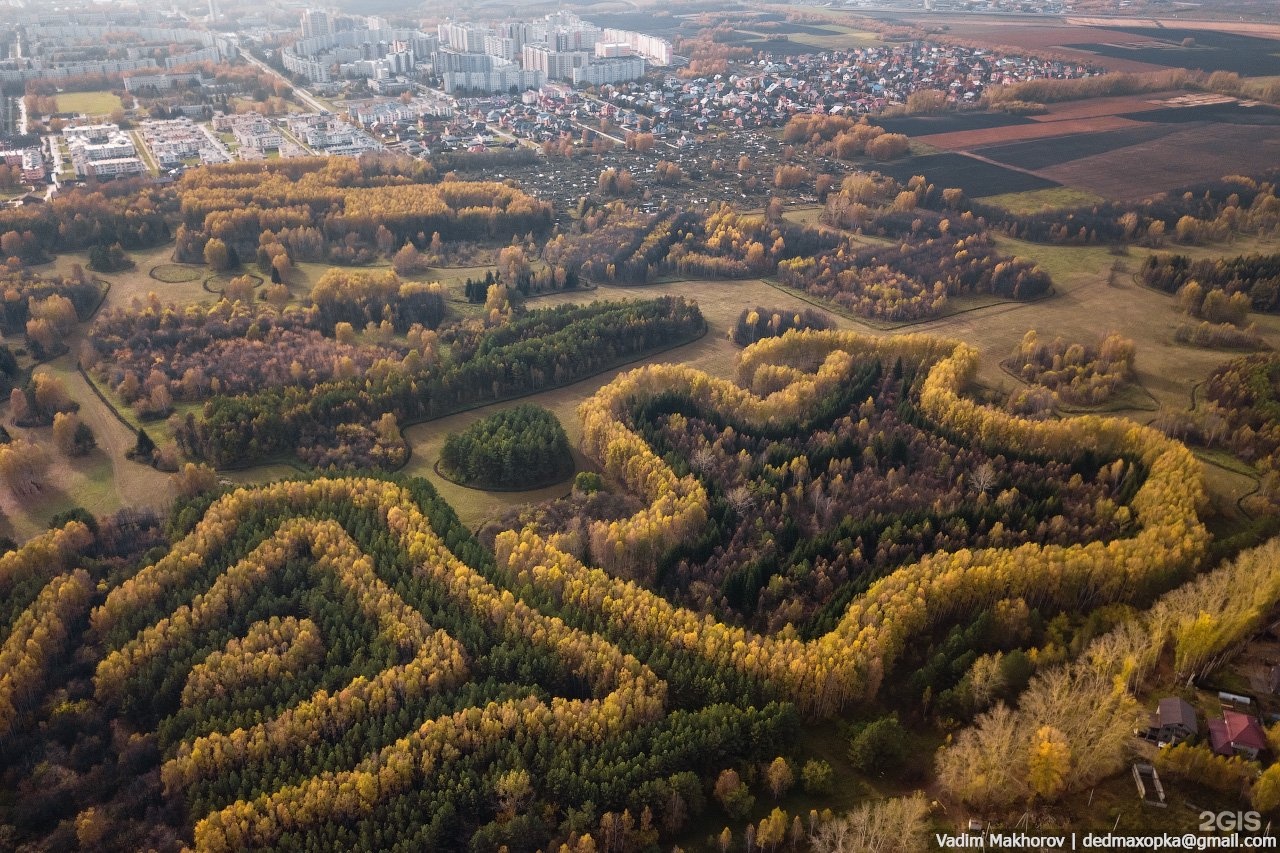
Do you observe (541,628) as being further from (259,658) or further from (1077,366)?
(1077,366)

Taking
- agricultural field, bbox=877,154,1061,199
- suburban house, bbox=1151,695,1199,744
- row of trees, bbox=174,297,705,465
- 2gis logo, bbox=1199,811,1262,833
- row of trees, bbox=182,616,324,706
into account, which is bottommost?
row of trees, bbox=182,616,324,706

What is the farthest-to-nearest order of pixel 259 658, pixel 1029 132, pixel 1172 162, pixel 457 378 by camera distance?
pixel 1029 132 < pixel 1172 162 < pixel 457 378 < pixel 259 658

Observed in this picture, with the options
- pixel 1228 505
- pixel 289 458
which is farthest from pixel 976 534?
pixel 289 458

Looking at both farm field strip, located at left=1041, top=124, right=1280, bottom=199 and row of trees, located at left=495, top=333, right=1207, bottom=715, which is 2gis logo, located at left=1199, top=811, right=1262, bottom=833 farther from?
farm field strip, located at left=1041, top=124, right=1280, bottom=199

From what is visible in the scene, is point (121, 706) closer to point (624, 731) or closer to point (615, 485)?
point (624, 731)

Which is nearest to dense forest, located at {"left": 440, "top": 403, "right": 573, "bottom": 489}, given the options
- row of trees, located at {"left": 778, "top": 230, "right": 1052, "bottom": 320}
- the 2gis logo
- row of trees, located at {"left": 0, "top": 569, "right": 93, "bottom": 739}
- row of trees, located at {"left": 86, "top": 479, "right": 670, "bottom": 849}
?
row of trees, located at {"left": 86, "top": 479, "right": 670, "bottom": 849}

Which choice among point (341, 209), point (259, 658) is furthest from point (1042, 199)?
point (259, 658)
